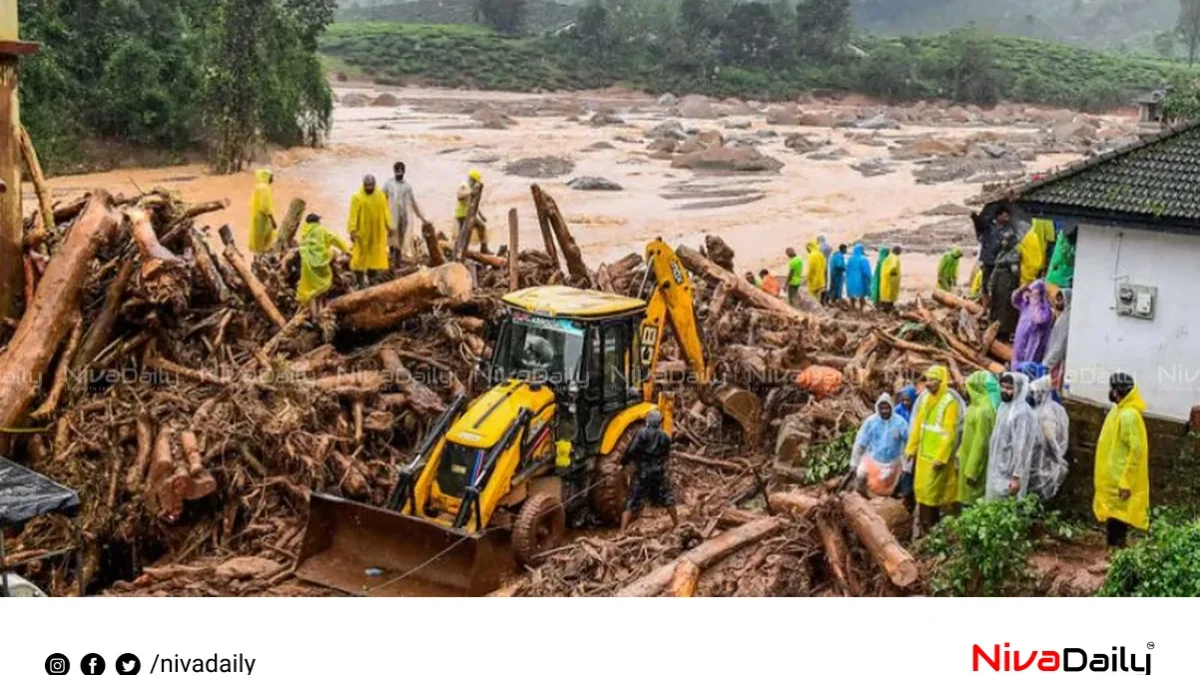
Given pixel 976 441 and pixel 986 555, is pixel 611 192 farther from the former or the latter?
pixel 986 555

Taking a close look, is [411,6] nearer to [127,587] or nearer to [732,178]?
[732,178]

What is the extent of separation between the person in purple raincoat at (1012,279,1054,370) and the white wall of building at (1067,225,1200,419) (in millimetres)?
968

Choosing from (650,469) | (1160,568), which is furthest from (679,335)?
(1160,568)

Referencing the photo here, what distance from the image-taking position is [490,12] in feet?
320

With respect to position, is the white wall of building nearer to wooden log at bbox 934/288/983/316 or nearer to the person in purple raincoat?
the person in purple raincoat

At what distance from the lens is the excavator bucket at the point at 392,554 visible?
10.6 m

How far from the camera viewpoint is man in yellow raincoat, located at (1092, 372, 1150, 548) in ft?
30.8

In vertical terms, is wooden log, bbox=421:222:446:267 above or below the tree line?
below

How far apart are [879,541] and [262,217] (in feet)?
32.7

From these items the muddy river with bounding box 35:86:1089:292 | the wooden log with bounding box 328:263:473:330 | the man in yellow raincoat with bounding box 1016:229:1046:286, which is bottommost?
the muddy river with bounding box 35:86:1089:292

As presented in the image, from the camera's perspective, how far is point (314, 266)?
1451 cm
